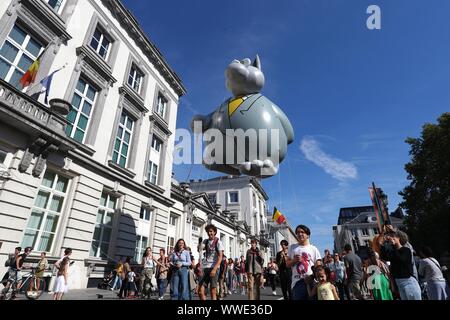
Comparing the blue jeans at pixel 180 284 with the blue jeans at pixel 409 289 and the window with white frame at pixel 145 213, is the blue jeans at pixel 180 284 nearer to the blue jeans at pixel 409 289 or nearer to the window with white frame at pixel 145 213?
the blue jeans at pixel 409 289

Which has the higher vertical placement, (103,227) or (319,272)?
(103,227)

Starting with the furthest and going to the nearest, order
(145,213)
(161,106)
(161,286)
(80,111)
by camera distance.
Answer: (161,106) < (145,213) < (80,111) < (161,286)

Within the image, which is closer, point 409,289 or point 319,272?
point 319,272

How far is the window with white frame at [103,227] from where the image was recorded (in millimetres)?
12352

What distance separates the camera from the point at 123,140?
1528 centimetres

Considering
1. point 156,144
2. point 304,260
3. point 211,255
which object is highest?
point 156,144

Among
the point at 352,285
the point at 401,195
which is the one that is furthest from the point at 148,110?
the point at 401,195

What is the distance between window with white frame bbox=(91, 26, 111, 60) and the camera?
14.3 m

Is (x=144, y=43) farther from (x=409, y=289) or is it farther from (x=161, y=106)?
(x=409, y=289)

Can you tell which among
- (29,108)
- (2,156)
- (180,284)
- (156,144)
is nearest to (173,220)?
(156,144)

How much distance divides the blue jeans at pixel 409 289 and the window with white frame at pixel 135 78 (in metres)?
16.4

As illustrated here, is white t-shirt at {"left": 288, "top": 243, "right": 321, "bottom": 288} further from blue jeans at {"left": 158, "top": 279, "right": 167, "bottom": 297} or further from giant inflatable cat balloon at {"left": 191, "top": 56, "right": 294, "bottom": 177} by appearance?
blue jeans at {"left": 158, "top": 279, "right": 167, "bottom": 297}

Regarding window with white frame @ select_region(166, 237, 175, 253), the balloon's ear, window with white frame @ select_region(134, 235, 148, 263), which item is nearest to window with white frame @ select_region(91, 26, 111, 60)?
the balloon's ear

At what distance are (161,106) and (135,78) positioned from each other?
10.7ft
